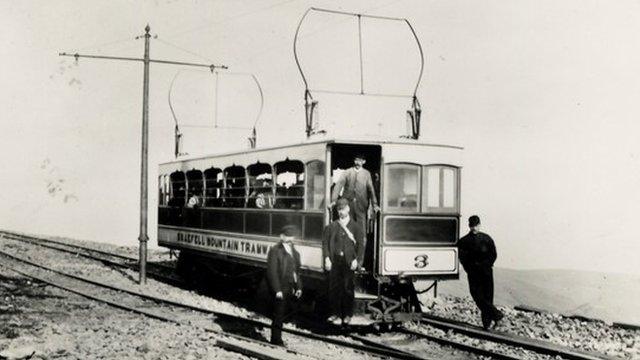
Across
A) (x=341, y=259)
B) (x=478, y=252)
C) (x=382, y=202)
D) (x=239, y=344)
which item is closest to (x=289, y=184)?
(x=382, y=202)

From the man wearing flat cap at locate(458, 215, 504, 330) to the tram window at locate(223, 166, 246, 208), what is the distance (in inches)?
190

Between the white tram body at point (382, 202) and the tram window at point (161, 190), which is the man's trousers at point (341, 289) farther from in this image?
the tram window at point (161, 190)

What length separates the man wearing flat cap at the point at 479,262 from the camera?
466 inches

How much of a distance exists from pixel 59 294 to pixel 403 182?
7.63 metres

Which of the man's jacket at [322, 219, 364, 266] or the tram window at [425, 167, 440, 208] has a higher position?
the tram window at [425, 167, 440, 208]

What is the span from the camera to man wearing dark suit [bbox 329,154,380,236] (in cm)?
1114

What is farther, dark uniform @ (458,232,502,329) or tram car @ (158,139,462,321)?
dark uniform @ (458,232,502,329)

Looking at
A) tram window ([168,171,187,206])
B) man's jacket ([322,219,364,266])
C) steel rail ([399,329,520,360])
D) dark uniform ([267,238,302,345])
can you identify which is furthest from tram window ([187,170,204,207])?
dark uniform ([267,238,302,345])

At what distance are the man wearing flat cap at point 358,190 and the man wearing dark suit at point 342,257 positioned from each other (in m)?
0.23

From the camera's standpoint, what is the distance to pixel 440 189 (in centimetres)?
1216

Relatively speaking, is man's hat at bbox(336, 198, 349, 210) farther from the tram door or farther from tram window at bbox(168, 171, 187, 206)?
tram window at bbox(168, 171, 187, 206)

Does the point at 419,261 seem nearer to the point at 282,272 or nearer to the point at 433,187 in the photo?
the point at 433,187

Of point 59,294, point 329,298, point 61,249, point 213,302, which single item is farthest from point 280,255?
point 61,249

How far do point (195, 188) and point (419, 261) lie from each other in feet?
24.0
